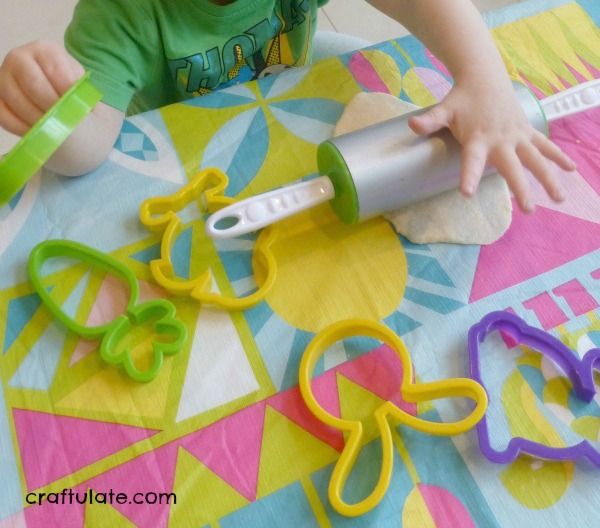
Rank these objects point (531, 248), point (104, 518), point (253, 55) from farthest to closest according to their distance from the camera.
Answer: point (253, 55), point (531, 248), point (104, 518)

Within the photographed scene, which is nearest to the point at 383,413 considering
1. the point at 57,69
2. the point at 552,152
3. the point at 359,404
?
the point at 359,404

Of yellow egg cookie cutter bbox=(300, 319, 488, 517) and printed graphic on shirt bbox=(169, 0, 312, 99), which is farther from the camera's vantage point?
printed graphic on shirt bbox=(169, 0, 312, 99)

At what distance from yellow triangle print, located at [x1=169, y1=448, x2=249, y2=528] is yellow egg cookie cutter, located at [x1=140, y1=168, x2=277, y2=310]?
4.6 inches

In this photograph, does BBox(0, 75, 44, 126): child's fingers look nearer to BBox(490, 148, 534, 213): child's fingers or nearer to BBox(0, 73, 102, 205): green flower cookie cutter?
BBox(0, 73, 102, 205): green flower cookie cutter

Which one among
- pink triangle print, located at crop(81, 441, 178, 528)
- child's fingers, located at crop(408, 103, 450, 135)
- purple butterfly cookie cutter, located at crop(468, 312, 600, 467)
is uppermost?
child's fingers, located at crop(408, 103, 450, 135)

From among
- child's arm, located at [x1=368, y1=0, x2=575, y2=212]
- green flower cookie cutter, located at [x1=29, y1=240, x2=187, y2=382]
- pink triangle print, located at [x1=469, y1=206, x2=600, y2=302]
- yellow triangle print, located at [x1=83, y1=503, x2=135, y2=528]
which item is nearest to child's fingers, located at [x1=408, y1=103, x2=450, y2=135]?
child's arm, located at [x1=368, y1=0, x2=575, y2=212]

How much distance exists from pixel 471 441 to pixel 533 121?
25cm

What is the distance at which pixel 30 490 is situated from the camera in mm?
394

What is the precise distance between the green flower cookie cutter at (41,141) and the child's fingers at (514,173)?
296mm

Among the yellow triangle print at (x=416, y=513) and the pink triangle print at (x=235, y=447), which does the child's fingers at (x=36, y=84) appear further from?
the yellow triangle print at (x=416, y=513)

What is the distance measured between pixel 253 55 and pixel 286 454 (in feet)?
1.37

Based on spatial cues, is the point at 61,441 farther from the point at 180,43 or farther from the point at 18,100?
the point at 180,43

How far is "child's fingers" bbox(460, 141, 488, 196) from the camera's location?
0.43 meters

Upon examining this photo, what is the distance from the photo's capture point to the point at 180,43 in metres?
0.58
